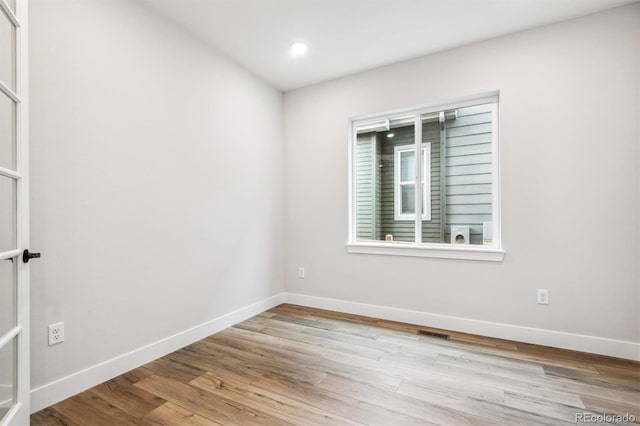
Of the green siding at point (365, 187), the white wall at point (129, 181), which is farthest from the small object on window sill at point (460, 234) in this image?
the white wall at point (129, 181)

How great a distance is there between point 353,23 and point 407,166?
1.49 m

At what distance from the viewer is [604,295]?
7.89 feet

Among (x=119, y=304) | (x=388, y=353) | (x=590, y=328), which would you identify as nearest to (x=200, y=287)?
(x=119, y=304)

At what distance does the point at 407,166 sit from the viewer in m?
3.37

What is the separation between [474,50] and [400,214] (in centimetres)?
168

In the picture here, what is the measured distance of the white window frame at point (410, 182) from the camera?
3.22 metres

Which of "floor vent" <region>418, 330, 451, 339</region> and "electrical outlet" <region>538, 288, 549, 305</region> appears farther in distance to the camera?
"floor vent" <region>418, 330, 451, 339</region>

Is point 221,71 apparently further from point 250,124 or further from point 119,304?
point 119,304

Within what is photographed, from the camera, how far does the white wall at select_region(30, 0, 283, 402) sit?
180cm

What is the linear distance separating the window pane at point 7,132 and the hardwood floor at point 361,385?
4.39ft

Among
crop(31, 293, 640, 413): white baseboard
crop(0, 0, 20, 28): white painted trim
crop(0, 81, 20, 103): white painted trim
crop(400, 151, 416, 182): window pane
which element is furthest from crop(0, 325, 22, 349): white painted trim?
crop(400, 151, 416, 182): window pane

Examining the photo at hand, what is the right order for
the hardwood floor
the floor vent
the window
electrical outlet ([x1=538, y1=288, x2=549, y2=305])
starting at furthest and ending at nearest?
1. the window
2. the floor vent
3. electrical outlet ([x1=538, y1=288, x2=549, y2=305])
4. the hardwood floor

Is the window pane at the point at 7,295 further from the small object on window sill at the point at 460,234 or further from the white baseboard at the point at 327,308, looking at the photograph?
the small object on window sill at the point at 460,234

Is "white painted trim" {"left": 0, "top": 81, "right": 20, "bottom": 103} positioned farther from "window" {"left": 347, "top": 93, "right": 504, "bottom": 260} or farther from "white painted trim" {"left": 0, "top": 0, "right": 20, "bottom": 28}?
"window" {"left": 347, "top": 93, "right": 504, "bottom": 260}
